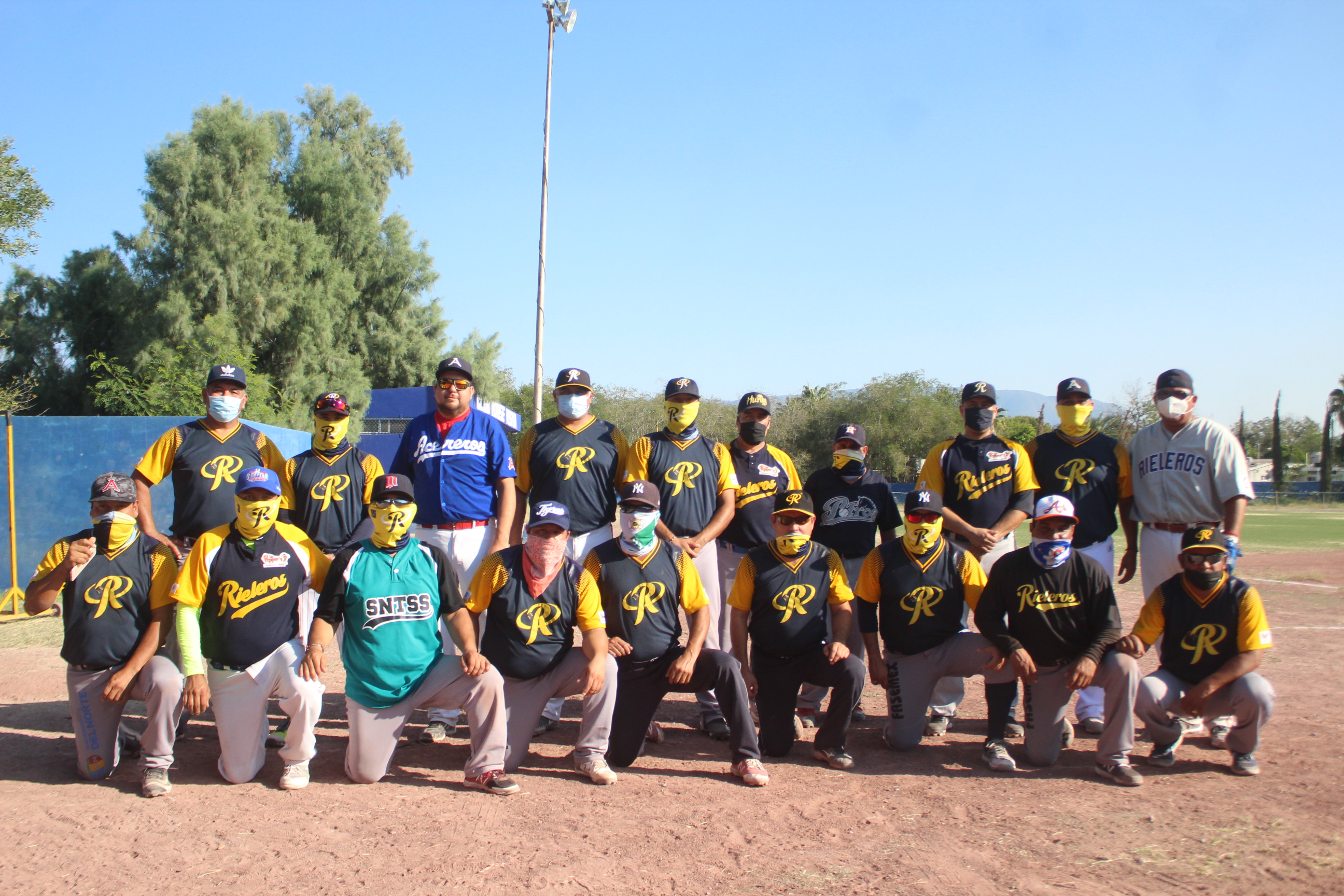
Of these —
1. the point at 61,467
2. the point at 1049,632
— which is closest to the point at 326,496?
the point at 1049,632

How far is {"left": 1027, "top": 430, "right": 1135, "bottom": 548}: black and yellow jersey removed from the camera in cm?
629

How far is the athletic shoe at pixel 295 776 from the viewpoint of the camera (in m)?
4.88

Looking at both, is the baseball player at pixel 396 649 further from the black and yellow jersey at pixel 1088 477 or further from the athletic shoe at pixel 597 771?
the black and yellow jersey at pixel 1088 477

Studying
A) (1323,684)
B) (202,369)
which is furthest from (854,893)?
(202,369)

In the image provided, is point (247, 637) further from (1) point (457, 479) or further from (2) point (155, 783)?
(1) point (457, 479)

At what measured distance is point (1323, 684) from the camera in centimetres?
710

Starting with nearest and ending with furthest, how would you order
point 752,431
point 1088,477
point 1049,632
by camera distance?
point 1049,632
point 1088,477
point 752,431

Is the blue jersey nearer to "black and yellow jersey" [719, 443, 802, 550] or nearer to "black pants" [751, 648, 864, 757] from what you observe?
"black and yellow jersey" [719, 443, 802, 550]

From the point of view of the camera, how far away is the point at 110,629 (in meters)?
5.04

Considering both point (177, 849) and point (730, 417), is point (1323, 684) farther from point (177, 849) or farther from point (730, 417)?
point (730, 417)

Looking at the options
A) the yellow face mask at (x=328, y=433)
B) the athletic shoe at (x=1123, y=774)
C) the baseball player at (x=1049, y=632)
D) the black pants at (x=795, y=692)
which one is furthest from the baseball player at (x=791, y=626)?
the yellow face mask at (x=328, y=433)

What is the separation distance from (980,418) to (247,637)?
506cm

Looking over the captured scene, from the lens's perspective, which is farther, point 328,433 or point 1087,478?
point 1087,478

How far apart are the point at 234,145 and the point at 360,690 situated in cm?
3176
